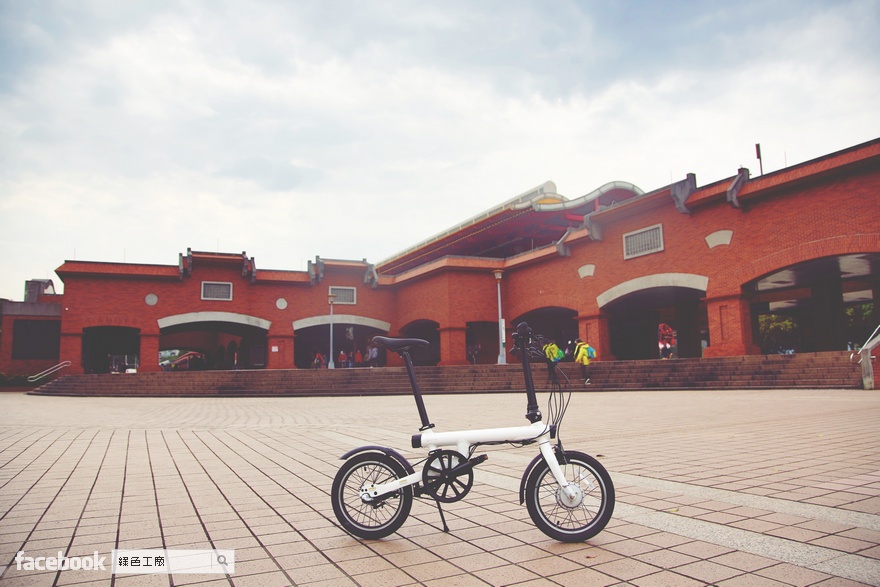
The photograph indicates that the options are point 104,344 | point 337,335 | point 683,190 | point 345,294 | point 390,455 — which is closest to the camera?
point 390,455

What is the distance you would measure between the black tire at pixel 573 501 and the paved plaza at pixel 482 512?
0.38 ft

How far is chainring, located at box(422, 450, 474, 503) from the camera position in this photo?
3.57m

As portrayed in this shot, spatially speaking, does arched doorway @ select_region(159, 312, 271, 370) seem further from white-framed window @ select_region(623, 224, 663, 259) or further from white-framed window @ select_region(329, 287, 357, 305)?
white-framed window @ select_region(623, 224, 663, 259)

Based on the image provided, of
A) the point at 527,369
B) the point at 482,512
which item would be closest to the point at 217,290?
the point at 482,512

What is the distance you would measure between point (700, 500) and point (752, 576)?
153cm

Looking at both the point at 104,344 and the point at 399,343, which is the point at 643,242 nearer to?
the point at 399,343

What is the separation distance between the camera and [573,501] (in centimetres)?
353

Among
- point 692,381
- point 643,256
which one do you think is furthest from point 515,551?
point 643,256

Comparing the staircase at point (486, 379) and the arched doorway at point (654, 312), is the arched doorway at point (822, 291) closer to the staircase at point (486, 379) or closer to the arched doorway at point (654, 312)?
the arched doorway at point (654, 312)

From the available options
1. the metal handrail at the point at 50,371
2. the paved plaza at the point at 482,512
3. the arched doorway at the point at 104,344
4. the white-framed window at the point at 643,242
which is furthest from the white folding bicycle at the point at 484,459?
the arched doorway at the point at 104,344

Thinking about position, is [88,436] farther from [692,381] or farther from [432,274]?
[432,274]

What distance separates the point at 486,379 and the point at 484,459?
714 inches

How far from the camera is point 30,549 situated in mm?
3576

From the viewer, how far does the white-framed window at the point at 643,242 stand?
2406cm
